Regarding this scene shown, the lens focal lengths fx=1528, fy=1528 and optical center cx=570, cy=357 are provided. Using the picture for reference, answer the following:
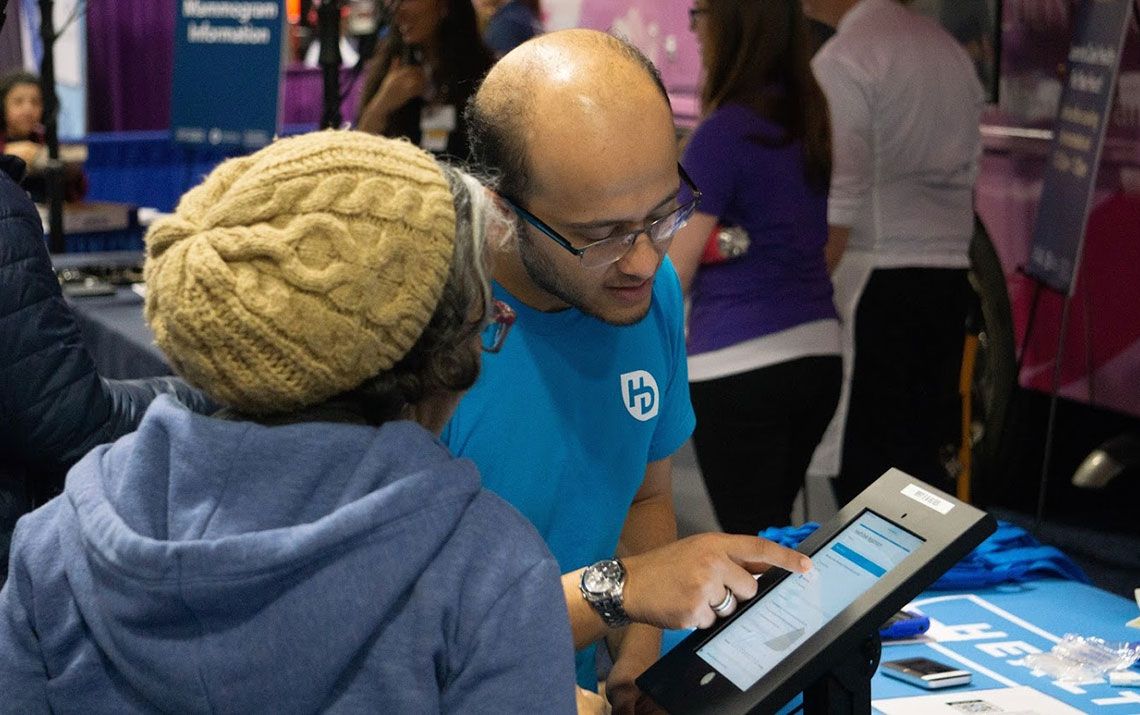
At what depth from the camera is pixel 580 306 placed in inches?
70.0

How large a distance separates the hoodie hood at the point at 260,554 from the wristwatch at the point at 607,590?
462 millimetres

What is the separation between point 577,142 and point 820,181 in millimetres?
1726

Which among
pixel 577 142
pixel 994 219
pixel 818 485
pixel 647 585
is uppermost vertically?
pixel 577 142

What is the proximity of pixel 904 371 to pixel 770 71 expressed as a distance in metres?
1.28

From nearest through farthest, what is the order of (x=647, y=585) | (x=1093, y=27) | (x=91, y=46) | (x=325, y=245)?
(x=325, y=245) < (x=647, y=585) < (x=1093, y=27) < (x=91, y=46)

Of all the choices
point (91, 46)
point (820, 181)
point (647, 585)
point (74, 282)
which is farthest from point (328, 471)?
point (91, 46)

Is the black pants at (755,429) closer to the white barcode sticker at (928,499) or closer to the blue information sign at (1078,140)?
the blue information sign at (1078,140)

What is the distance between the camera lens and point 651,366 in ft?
6.28

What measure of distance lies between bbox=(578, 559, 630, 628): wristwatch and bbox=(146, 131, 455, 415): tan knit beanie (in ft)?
1.69

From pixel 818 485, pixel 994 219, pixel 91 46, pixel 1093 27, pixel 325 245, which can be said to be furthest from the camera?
pixel 91 46

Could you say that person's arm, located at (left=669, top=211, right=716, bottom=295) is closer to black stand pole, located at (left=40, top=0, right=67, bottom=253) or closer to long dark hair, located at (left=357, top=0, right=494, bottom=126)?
long dark hair, located at (left=357, top=0, right=494, bottom=126)

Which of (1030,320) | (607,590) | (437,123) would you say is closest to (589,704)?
(607,590)

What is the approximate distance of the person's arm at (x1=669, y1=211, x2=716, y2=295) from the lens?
328cm

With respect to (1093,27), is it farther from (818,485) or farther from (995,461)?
(818,485)
